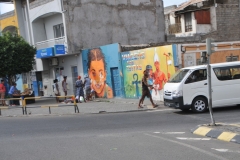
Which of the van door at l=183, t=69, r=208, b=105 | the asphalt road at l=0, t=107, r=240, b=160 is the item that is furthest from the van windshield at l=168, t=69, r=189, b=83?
the asphalt road at l=0, t=107, r=240, b=160

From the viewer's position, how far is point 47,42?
23719mm

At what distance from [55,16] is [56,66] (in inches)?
157

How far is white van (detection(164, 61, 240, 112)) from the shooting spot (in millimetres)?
11797

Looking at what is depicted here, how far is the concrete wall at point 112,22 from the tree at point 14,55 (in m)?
3.37

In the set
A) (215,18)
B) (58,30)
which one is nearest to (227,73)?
(58,30)

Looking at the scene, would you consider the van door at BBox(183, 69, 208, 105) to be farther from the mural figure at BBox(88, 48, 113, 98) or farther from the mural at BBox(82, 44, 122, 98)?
the mural figure at BBox(88, 48, 113, 98)

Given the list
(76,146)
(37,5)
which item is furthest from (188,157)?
(37,5)

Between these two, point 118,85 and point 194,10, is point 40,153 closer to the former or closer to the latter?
point 118,85

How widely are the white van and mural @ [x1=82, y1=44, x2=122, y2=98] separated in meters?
7.61

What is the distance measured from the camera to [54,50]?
2209 centimetres

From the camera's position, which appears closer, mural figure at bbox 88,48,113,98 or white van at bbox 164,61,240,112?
white van at bbox 164,61,240,112

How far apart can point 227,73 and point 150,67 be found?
5426 mm

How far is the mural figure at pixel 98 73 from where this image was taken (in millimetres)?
20255

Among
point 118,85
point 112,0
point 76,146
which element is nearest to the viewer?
point 76,146
